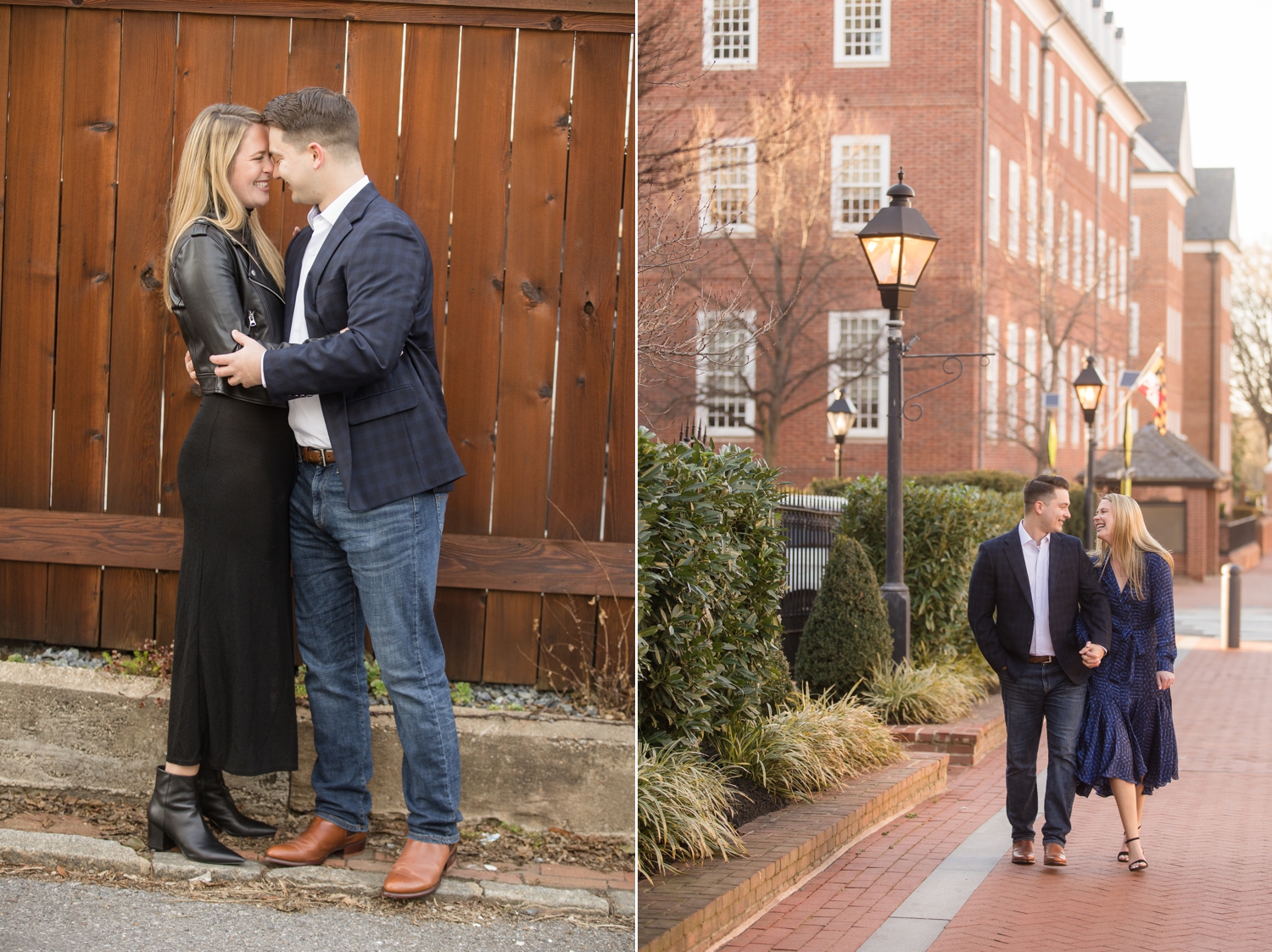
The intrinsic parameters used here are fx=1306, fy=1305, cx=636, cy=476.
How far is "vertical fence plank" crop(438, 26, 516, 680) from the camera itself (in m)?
3.98

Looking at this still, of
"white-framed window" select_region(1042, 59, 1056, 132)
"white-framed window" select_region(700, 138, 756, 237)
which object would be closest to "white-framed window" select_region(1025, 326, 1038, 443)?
"white-framed window" select_region(700, 138, 756, 237)

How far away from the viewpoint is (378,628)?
3.38 meters

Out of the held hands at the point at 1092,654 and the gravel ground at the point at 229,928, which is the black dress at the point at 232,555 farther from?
the held hands at the point at 1092,654

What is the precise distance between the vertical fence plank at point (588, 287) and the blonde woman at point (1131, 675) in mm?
1938

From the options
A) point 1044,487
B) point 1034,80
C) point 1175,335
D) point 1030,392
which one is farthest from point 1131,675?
point 1030,392

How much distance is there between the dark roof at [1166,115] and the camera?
3227 mm

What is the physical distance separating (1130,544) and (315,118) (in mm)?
3111

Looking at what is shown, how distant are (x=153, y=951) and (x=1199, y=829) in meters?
3.36

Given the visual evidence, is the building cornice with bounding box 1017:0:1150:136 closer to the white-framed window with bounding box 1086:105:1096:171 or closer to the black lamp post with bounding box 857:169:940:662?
the white-framed window with bounding box 1086:105:1096:171

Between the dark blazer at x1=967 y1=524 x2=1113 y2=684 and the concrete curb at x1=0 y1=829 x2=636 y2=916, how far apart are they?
2108 mm

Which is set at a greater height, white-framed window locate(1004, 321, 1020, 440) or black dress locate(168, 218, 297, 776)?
white-framed window locate(1004, 321, 1020, 440)

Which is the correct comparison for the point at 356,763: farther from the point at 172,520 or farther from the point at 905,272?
the point at 905,272

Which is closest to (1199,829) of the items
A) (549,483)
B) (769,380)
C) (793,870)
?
(793,870)

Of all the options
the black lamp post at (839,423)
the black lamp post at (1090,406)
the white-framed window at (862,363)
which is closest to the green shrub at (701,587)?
the black lamp post at (1090,406)
